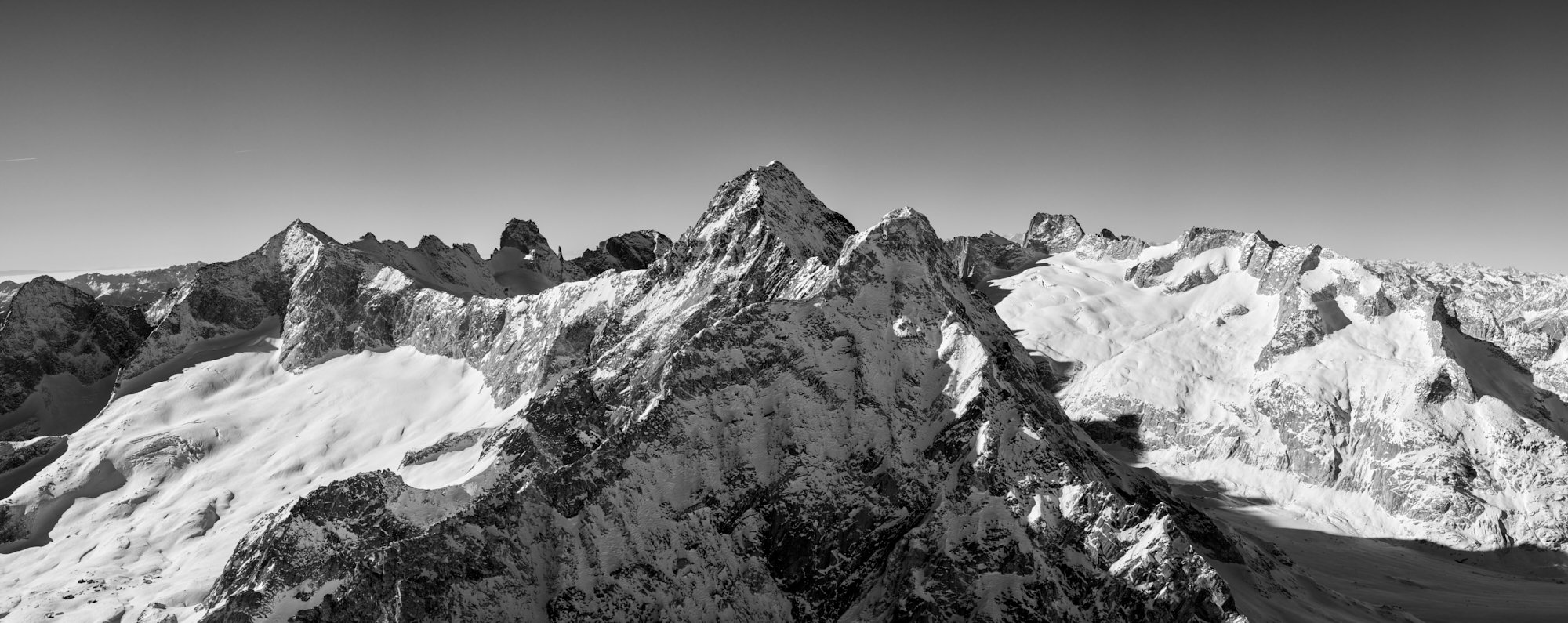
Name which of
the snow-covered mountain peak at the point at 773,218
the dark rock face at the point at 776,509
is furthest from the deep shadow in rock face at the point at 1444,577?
the snow-covered mountain peak at the point at 773,218

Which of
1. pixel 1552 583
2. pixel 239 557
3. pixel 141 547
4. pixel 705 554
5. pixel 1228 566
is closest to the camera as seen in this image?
pixel 705 554

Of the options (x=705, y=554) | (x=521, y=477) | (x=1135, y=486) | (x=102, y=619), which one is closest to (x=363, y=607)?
(x=521, y=477)

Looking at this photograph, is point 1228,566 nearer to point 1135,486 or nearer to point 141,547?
point 1135,486

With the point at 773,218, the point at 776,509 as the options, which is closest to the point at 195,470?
the point at 773,218

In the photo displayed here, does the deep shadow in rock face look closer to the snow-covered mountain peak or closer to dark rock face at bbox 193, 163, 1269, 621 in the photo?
dark rock face at bbox 193, 163, 1269, 621

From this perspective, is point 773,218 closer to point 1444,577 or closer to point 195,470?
point 195,470

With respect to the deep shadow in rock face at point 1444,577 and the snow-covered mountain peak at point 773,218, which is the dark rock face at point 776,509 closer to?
the snow-covered mountain peak at point 773,218

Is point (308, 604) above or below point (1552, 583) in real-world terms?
below
